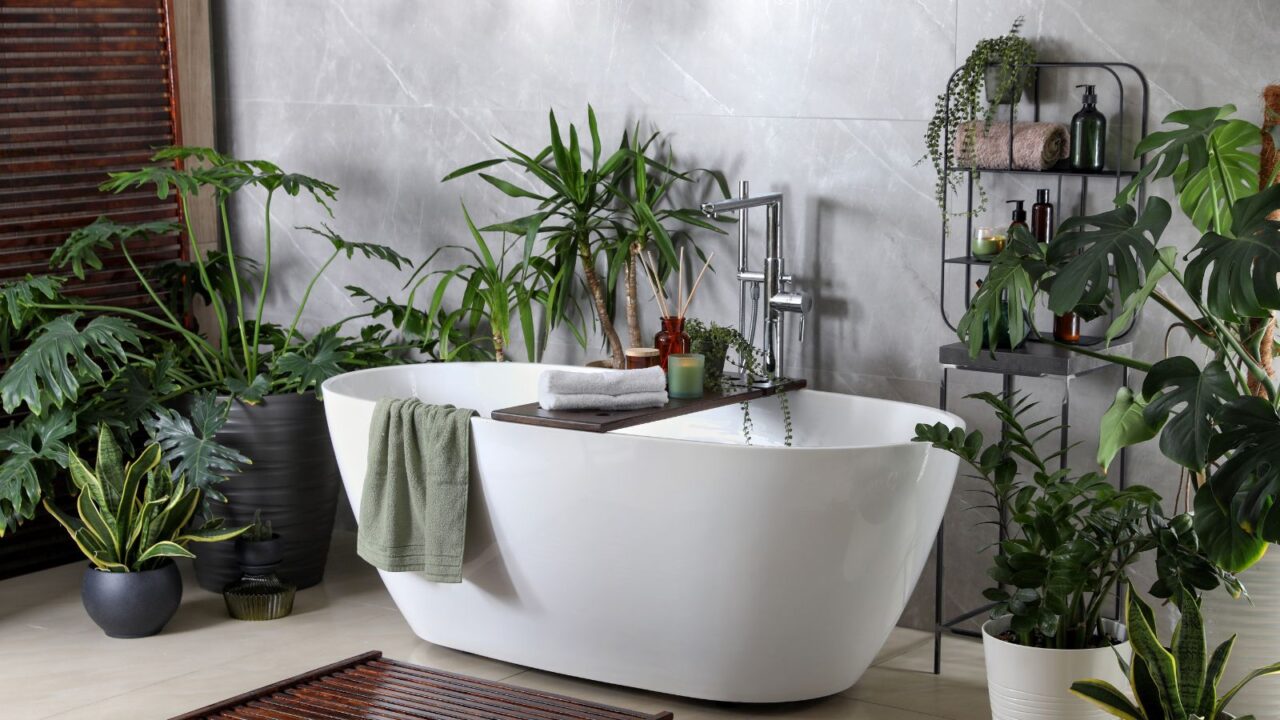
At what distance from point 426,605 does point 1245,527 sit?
2062 millimetres

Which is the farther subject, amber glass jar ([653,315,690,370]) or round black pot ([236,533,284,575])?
round black pot ([236,533,284,575])

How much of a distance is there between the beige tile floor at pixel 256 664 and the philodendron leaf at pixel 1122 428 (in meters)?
0.82

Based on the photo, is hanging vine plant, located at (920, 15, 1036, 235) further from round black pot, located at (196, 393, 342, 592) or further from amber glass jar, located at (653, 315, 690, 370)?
round black pot, located at (196, 393, 342, 592)

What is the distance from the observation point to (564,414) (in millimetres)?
3389

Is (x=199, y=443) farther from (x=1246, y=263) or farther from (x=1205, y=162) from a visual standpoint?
(x=1246, y=263)

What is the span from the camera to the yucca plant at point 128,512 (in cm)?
380

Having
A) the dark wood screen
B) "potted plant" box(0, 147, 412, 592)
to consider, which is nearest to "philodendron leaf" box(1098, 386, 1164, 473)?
"potted plant" box(0, 147, 412, 592)

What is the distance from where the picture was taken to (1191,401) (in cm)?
243

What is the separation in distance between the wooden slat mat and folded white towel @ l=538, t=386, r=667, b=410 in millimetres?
669

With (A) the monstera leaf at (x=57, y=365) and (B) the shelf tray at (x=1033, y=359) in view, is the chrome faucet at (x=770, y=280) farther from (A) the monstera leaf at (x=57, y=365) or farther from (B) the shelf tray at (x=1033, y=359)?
(A) the monstera leaf at (x=57, y=365)

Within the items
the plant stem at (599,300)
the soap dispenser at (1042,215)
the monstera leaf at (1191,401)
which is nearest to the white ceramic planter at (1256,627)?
the monstera leaf at (1191,401)

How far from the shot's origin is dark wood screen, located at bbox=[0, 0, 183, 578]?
447cm

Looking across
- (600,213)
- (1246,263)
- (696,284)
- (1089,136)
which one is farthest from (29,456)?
(1246,263)

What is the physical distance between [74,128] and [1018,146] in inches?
117
